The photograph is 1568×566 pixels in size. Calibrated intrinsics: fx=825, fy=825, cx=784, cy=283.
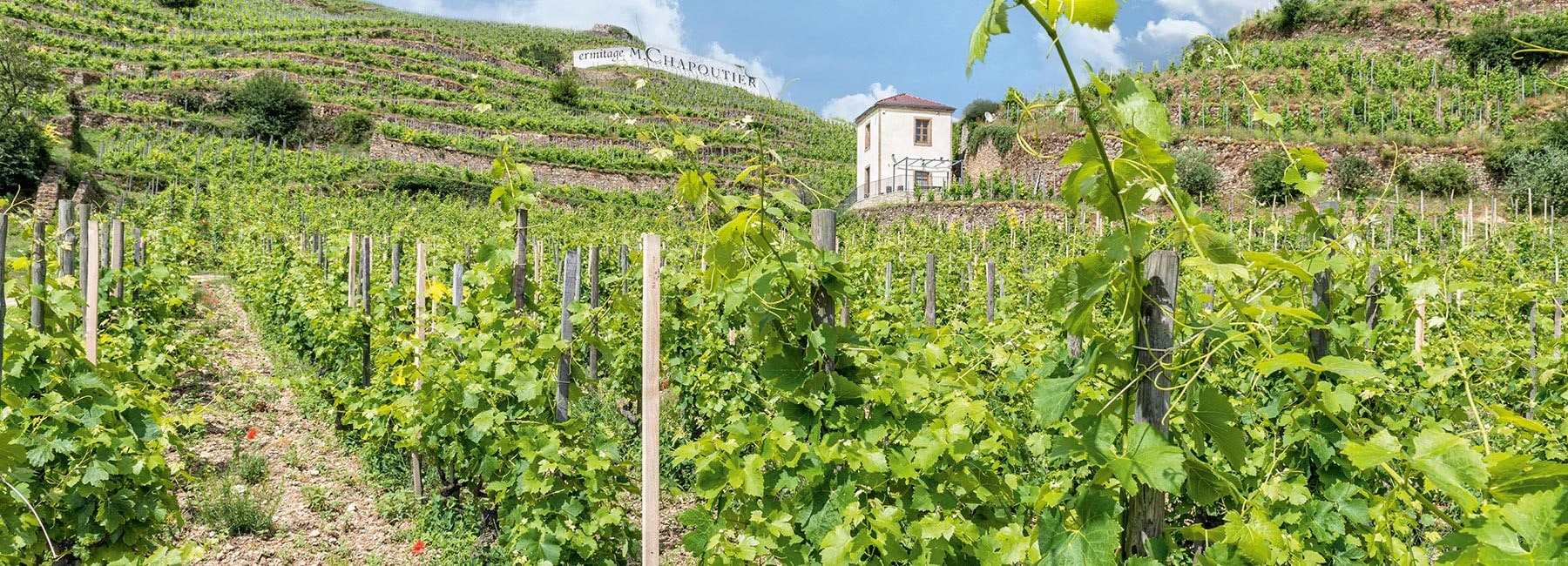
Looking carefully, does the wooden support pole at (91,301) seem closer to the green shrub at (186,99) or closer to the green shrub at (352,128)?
the green shrub at (352,128)

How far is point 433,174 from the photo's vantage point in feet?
90.9

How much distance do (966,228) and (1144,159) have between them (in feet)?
65.9

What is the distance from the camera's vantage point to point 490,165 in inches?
1193

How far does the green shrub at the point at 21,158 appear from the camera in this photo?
18812 mm

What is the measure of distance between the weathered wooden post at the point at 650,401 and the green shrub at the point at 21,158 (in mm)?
23191

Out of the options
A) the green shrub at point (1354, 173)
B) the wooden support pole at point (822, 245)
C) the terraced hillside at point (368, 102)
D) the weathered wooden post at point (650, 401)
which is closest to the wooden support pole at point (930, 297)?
the weathered wooden post at point (650, 401)

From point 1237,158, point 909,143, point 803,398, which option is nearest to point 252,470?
point 803,398

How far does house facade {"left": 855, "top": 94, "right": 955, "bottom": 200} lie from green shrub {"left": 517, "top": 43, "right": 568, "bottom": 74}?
99.3 feet

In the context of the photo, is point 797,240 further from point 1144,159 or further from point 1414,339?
point 1414,339

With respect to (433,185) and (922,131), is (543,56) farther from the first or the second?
(922,131)

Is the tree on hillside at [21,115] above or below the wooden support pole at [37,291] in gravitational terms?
above

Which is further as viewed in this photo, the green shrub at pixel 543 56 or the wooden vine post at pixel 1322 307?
the green shrub at pixel 543 56

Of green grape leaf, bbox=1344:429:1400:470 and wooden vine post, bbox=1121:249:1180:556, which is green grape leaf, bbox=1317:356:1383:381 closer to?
green grape leaf, bbox=1344:429:1400:470

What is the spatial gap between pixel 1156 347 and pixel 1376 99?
27.2 metres
